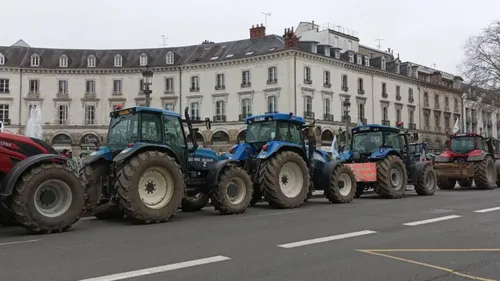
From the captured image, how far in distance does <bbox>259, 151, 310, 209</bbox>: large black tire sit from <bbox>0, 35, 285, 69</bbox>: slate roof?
135ft

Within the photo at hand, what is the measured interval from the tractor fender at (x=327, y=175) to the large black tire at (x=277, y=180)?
1092 mm

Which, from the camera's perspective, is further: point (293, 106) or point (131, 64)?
point (131, 64)

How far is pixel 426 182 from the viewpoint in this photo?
18047 mm

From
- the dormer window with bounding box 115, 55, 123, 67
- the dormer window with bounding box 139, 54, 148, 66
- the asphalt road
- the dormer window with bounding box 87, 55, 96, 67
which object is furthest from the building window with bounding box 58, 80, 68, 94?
the asphalt road

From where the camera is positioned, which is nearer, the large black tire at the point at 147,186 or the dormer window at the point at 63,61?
the large black tire at the point at 147,186

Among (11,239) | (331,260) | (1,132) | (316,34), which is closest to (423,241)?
Result: (331,260)

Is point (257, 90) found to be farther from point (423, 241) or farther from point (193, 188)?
point (423, 241)

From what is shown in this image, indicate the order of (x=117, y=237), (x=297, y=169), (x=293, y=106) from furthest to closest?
(x=293, y=106) < (x=297, y=169) < (x=117, y=237)

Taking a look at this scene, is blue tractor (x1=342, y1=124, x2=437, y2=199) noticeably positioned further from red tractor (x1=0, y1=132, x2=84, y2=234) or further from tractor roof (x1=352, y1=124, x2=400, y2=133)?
red tractor (x1=0, y1=132, x2=84, y2=234)

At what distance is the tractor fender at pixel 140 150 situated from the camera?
9.95 m

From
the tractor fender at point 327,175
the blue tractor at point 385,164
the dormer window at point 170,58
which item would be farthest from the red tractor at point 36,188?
the dormer window at point 170,58

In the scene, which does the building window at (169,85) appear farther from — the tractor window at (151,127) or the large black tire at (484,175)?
the tractor window at (151,127)

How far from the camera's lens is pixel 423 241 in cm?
822

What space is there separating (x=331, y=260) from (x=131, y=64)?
55.5 meters
